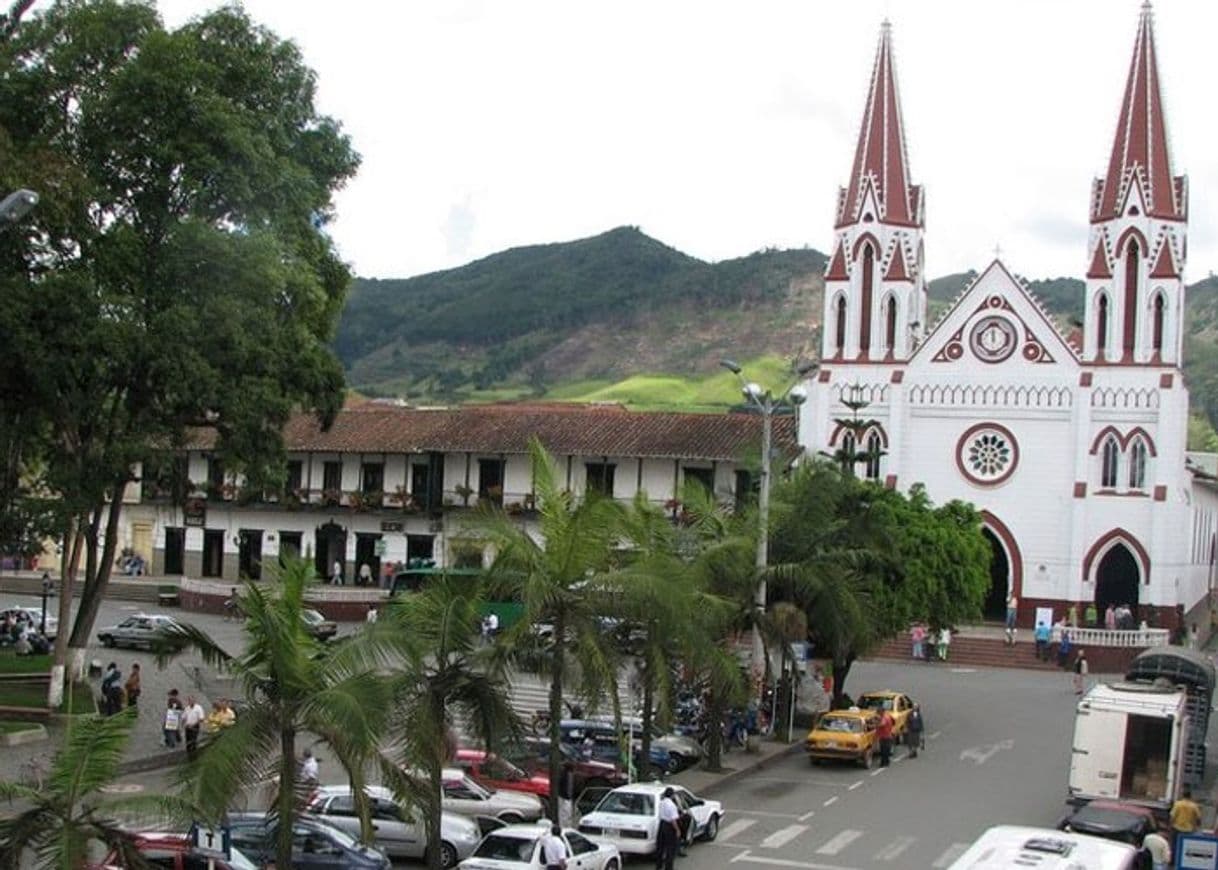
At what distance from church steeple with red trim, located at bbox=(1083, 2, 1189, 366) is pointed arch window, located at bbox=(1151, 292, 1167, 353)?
0.11 ft

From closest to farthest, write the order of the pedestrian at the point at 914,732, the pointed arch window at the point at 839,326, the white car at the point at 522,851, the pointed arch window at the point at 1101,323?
the white car at the point at 522,851
the pedestrian at the point at 914,732
the pointed arch window at the point at 1101,323
the pointed arch window at the point at 839,326

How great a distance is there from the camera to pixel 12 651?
129 feet

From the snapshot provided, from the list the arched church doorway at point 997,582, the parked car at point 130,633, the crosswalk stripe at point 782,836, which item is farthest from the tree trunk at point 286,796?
the arched church doorway at point 997,582

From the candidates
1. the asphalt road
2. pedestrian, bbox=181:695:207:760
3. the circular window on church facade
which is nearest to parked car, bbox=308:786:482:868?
the asphalt road

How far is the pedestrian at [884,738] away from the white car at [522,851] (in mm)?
12266

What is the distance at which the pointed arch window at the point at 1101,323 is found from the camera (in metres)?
55.3

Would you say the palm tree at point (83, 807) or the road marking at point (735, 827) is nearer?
the palm tree at point (83, 807)

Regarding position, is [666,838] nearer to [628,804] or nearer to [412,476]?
[628,804]

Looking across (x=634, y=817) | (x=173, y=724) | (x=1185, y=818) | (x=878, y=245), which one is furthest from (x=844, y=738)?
Answer: (x=878, y=245)

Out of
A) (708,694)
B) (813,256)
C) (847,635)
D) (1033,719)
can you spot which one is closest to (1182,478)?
(1033,719)

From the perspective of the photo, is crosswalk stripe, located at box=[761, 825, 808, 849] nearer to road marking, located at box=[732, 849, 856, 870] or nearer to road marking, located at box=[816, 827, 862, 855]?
road marking, located at box=[816, 827, 862, 855]

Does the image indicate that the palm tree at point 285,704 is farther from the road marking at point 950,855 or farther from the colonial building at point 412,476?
the colonial building at point 412,476

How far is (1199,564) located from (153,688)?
1707 inches

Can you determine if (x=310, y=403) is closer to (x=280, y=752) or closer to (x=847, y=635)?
(x=847, y=635)
